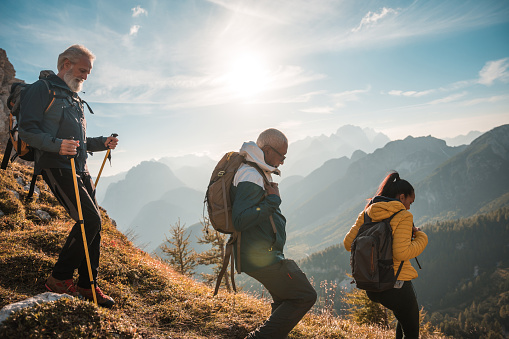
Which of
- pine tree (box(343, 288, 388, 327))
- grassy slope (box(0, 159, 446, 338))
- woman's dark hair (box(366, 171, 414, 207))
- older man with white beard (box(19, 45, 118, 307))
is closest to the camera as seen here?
grassy slope (box(0, 159, 446, 338))

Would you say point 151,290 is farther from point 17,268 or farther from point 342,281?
point 342,281

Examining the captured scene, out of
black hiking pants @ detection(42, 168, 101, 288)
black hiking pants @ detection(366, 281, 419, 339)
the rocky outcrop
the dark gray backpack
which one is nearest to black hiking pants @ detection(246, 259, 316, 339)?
the dark gray backpack

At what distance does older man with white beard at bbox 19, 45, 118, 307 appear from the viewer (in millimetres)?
3590

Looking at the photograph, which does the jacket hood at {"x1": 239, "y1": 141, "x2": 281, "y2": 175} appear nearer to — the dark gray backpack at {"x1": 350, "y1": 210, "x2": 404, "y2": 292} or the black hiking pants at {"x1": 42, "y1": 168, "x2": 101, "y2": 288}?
the dark gray backpack at {"x1": 350, "y1": 210, "x2": 404, "y2": 292}

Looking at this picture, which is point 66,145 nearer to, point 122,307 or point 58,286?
point 58,286

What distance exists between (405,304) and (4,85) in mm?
41664

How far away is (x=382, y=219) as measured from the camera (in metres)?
4.13

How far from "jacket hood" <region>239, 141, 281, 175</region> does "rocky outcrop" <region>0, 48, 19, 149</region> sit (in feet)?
108

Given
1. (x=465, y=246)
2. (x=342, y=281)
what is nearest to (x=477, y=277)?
(x=465, y=246)

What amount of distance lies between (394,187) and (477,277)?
22843cm

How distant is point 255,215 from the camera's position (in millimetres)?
3398

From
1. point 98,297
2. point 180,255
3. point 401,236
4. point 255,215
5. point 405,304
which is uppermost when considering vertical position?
Answer: point 255,215

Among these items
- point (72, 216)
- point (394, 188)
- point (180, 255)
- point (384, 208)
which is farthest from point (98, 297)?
point (180, 255)

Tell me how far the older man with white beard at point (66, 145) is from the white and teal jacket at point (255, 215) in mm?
2301
